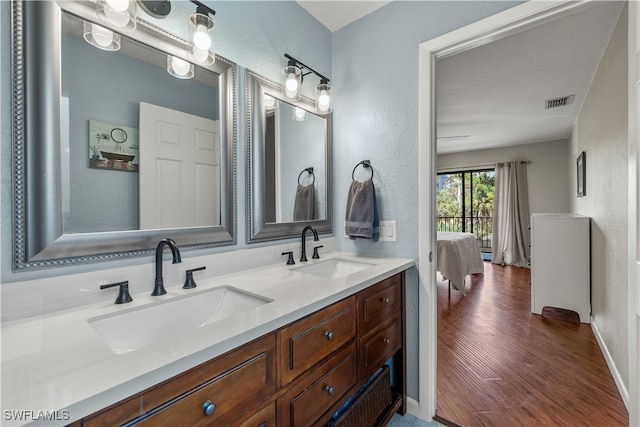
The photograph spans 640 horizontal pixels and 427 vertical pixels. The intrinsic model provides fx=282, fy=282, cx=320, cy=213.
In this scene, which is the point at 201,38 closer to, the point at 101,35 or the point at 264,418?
the point at 101,35

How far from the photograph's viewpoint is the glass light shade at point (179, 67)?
1.17 metres

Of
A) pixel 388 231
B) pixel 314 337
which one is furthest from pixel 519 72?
pixel 314 337

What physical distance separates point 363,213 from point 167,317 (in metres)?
1.14

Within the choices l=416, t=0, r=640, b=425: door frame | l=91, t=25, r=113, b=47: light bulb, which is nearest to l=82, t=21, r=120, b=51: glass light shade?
l=91, t=25, r=113, b=47: light bulb

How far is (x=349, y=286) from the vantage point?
109cm

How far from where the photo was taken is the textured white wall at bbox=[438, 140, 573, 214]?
5199 mm

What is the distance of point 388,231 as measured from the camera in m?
1.71

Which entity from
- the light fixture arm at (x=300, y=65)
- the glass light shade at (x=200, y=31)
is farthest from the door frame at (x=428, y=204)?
the glass light shade at (x=200, y=31)

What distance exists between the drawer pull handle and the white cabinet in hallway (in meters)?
3.40

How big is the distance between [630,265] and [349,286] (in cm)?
104

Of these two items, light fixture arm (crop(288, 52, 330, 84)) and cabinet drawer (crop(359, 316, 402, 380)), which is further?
light fixture arm (crop(288, 52, 330, 84))

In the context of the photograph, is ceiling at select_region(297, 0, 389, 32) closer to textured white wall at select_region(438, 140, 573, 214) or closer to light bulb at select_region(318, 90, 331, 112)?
light bulb at select_region(318, 90, 331, 112)

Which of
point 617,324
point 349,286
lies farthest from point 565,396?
point 349,286

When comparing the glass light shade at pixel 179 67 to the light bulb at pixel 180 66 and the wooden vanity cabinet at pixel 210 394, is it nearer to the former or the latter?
the light bulb at pixel 180 66
